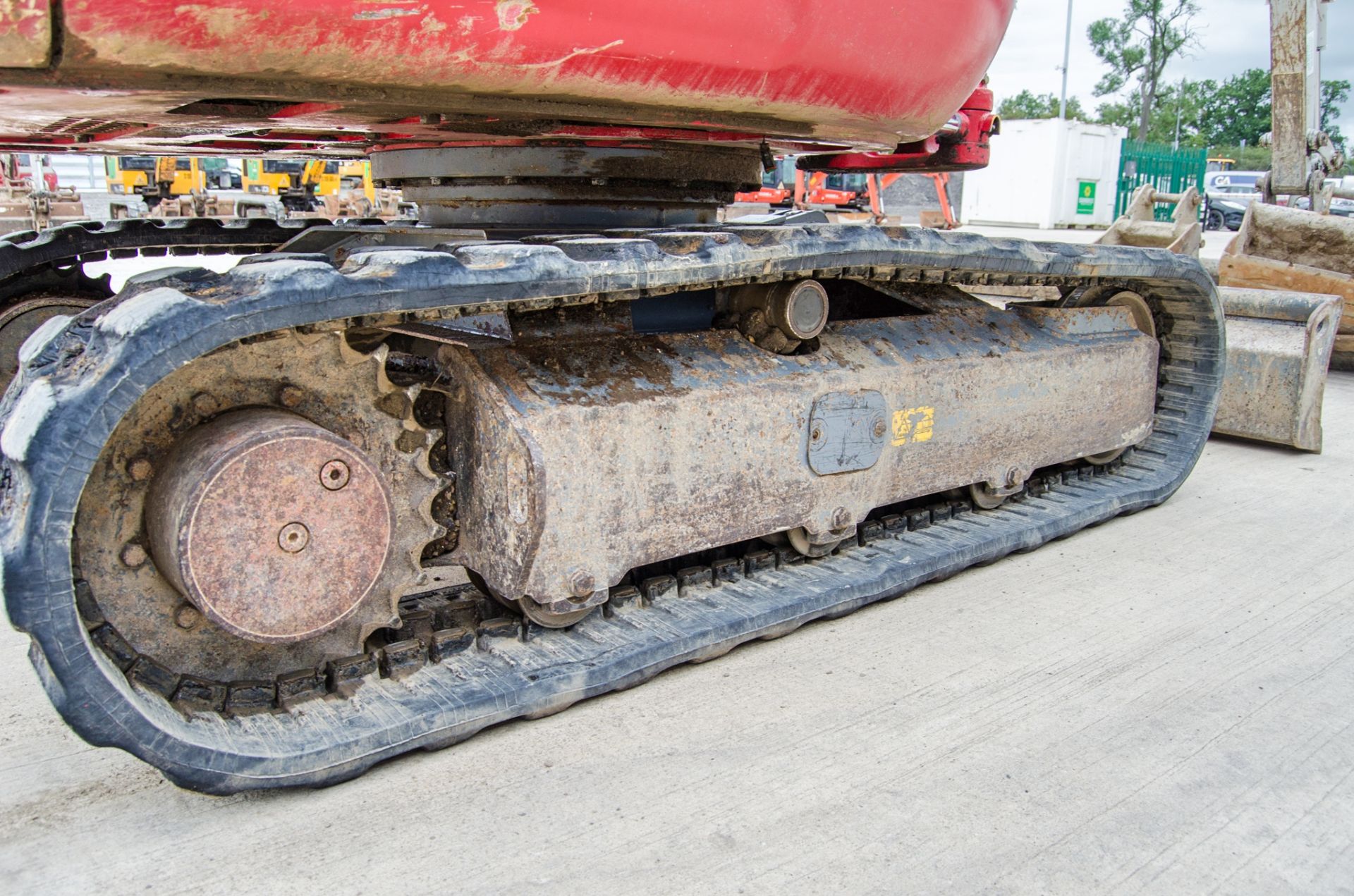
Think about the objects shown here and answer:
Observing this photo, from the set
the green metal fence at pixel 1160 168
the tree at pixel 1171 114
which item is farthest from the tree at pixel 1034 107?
the green metal fence at pixel 1160 168

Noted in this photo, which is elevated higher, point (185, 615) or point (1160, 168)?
point (1160, 168)

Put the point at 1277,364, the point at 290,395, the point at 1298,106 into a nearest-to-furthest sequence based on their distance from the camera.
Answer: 1. the point at 290,395
2. the point at 1277,364
3. the point at 1298,106

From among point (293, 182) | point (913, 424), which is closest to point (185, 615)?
point (913, 424)

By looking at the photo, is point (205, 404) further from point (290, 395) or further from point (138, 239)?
point (138, 239)

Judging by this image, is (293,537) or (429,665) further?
(429,665)

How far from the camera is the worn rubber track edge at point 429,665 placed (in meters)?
1.66

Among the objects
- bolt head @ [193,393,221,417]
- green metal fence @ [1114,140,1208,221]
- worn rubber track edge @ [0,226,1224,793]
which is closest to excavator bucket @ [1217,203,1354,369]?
worn rubber track edge @ [0,226,1224,793]

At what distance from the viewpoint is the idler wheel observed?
73.2 inches

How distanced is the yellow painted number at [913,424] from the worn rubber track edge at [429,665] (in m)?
0.33

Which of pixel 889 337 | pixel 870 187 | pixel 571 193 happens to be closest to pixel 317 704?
pixel 571 193

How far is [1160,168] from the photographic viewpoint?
27.0 metres

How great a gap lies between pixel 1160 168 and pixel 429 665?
2885 cm

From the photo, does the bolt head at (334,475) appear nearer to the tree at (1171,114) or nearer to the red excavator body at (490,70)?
the red excavator body at (490,70)

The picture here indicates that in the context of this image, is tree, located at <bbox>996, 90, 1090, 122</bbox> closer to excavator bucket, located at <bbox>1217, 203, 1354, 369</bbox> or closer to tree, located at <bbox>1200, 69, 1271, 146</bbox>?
tree, located at <bbox>1200, 69, 1271, 146</bbox>
